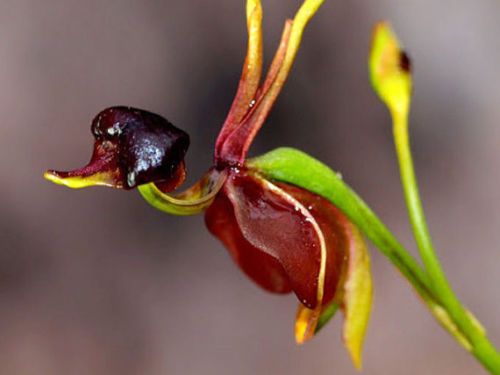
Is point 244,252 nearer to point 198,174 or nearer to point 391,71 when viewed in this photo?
point 391,71

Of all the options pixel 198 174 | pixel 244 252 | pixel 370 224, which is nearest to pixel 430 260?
pixel 370 224

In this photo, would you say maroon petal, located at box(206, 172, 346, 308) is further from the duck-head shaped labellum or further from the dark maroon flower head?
the dark maroon flower head

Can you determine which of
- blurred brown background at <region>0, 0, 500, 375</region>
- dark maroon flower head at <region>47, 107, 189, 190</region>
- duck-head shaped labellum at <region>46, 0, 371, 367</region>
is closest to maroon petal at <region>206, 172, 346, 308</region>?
duck-head shaped labellum at <region>46, 0, 371, 367</region>

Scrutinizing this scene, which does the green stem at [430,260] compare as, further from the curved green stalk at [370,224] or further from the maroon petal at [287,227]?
the maroon petal at [287,227]

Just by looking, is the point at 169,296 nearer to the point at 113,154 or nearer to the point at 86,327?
the point at 86,327

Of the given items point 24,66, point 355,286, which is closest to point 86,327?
point 24,66

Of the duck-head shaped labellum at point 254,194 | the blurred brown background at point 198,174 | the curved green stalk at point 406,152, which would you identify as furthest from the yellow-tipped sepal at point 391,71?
the blurred brown background at point 198,174
